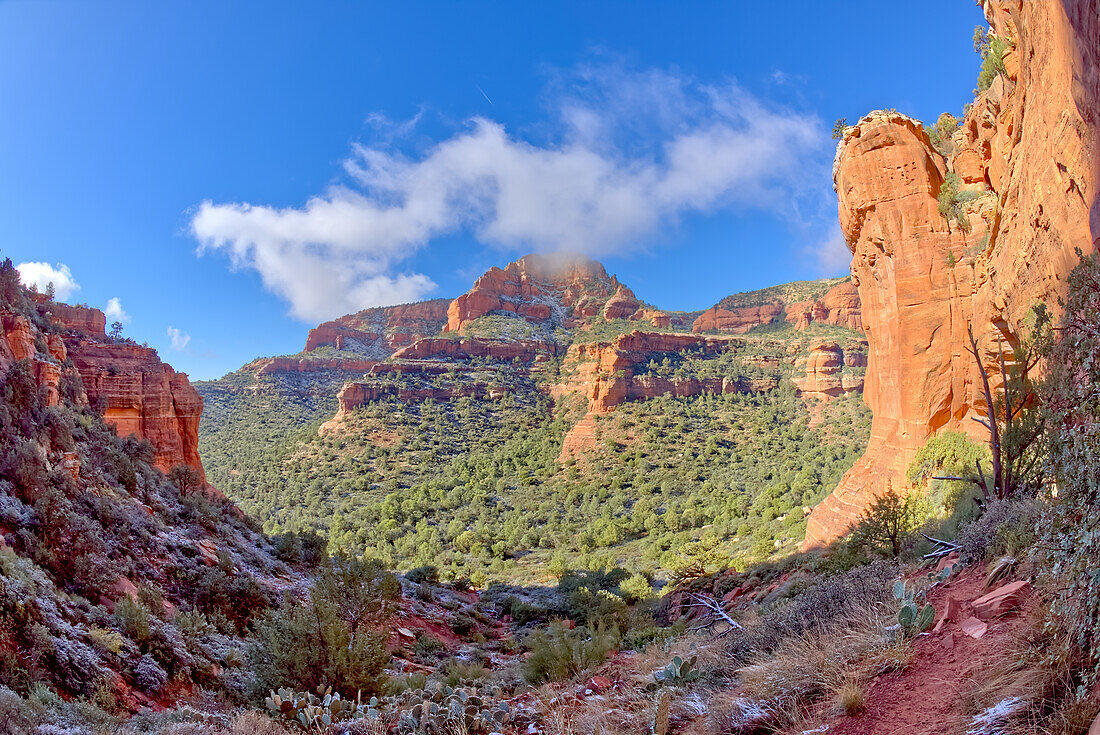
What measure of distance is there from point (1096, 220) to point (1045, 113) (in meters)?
3.88

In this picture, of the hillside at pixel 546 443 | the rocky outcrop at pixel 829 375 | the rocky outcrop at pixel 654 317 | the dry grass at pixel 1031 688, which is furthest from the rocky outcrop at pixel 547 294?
the dry grass at pixel 1031 688

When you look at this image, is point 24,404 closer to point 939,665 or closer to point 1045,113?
point 939,665

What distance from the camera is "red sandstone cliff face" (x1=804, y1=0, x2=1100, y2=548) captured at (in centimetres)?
718

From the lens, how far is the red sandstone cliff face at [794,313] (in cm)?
5781

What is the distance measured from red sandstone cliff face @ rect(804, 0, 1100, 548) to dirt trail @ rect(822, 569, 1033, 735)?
18.8 feet

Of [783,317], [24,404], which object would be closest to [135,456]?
[24,404]

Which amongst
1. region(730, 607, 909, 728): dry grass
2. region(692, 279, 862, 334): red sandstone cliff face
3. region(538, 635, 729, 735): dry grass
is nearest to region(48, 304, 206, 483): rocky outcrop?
region(538, 635, 729, 735): dry grass

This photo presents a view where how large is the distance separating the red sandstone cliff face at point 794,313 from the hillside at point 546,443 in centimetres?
172

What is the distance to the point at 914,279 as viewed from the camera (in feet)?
48.1

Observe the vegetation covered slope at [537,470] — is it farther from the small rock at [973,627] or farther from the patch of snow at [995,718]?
the patch of snow at [995,718]

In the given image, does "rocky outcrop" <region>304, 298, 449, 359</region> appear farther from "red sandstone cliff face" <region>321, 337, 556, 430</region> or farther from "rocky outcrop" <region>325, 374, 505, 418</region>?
"rocky outcrop" <region>325, 374, 505, 418</region>

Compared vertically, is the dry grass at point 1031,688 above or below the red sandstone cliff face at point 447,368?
below

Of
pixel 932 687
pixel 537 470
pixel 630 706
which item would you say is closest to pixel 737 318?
pixel 537 470

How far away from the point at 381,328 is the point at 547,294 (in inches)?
1228
